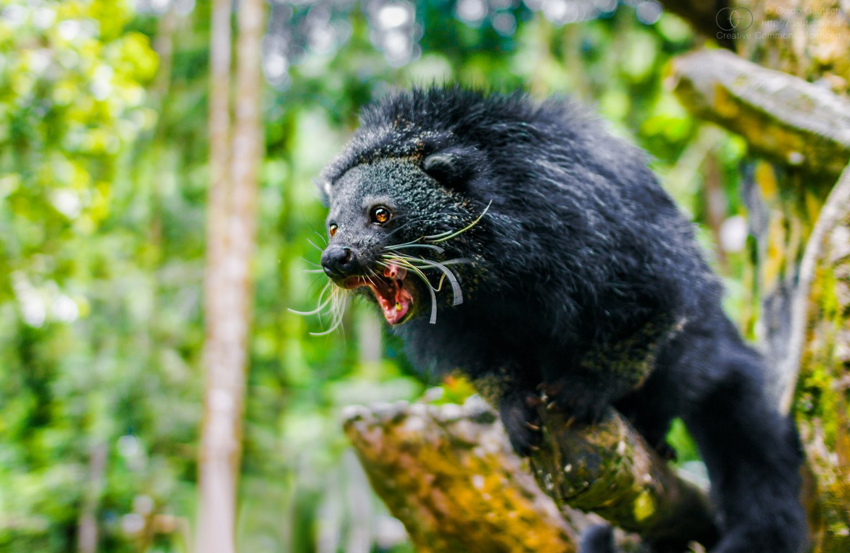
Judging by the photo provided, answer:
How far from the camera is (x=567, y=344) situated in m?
2.27

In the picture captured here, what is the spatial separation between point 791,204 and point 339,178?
242 cm

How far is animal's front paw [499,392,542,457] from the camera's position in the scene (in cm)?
217

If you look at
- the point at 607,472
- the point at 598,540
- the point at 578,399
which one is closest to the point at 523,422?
the point at 578,399

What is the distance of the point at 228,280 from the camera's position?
6316 mm

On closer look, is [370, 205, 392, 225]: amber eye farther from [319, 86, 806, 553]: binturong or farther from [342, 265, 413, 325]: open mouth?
[342, 265, 413, 325]: open mouth

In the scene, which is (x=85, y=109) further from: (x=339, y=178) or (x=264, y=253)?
(x=264, y=253)

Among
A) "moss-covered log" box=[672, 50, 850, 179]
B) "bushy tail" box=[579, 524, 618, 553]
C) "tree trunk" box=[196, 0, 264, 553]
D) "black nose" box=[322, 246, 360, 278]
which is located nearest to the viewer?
"black nose" box=[322, 246, 360, 278]

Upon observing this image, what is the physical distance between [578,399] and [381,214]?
0.89 m

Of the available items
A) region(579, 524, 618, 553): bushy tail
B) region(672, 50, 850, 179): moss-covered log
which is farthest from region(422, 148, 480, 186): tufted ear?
region(672, 50, 850, 179): moss-covered log

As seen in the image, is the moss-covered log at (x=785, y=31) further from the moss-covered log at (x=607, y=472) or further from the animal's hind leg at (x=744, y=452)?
the moss-covered log at (x=607, y=472)

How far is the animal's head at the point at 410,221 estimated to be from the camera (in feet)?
6.49

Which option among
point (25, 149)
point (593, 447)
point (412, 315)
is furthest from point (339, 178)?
point (25, 149)

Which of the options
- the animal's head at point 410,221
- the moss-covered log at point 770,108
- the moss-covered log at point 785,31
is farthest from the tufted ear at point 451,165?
the moss-covered log at point 785,31

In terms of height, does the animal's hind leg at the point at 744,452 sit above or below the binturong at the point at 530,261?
below
